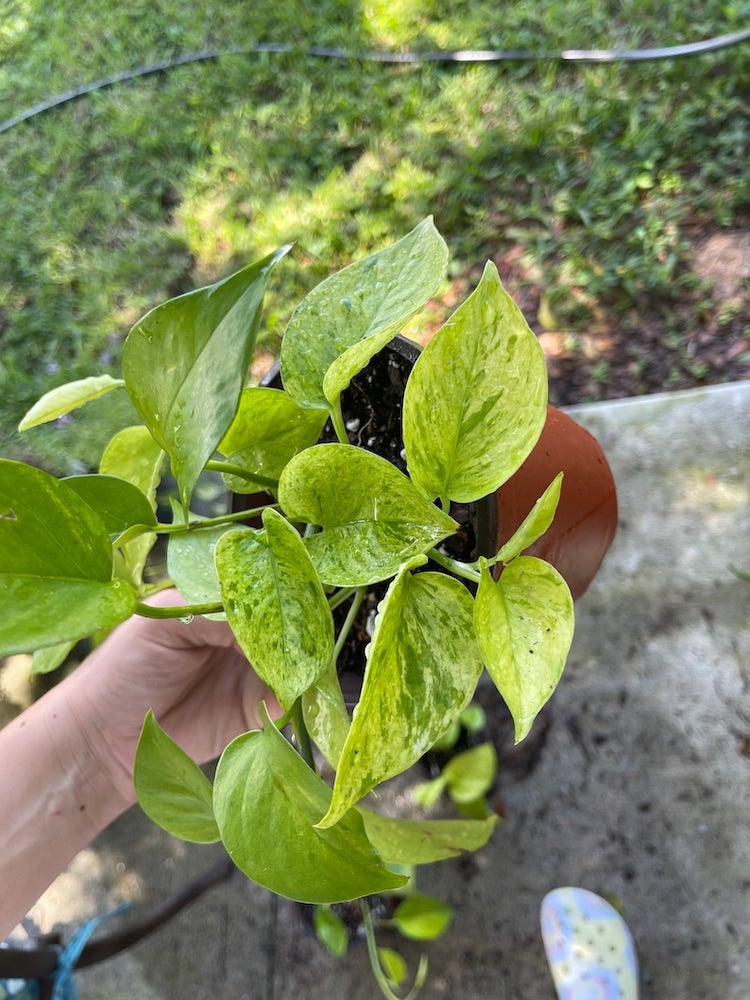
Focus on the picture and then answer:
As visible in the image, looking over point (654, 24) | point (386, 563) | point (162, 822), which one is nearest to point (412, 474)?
point (386, 563)

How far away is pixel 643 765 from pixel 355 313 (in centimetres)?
74

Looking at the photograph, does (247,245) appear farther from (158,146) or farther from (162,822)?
(162,822)

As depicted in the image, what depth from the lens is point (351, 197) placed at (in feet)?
4.09

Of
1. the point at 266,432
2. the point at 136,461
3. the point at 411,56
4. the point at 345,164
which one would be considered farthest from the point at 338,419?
the point at 411,56

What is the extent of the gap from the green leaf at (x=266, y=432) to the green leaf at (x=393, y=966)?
703 millimetres

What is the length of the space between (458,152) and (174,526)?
1.01 meters

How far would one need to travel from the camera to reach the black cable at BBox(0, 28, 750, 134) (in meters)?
1.19

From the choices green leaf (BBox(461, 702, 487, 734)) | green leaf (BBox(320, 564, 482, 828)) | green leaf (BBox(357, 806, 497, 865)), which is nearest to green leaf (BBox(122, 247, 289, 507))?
green leaf (BBox(320, 564, 482, 828))

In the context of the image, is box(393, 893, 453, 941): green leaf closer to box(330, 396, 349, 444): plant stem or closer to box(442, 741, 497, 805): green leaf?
box(442, 741, 497, 805): green leaf

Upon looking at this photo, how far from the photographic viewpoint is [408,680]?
36cm

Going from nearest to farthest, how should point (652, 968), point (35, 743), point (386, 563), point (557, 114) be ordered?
1. point (386, 563)
2. point (35, 743)
3. point (652, 968)
4. point (557, 114)

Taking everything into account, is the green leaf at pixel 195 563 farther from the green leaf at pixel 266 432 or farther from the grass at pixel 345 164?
the grass at pixel 345 164

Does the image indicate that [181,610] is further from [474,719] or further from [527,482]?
[474,719]

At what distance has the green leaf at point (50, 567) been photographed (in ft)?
1.08
